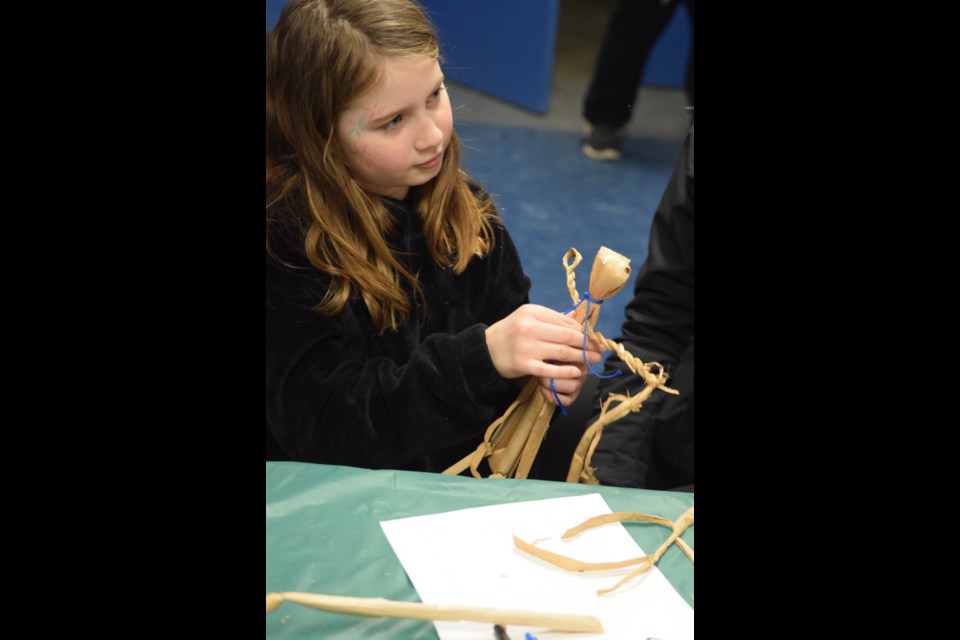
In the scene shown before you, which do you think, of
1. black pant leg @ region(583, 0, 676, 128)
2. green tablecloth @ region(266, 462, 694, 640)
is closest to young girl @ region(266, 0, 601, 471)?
green tablecloth @ region(266, 462, 694, 640)

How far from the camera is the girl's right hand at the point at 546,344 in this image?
785mm

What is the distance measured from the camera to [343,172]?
772 millimetres

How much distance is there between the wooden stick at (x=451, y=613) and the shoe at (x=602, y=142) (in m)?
0.62

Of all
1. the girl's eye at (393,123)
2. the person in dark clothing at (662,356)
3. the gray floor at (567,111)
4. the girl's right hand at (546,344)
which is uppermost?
the girl's eye at (393,123)

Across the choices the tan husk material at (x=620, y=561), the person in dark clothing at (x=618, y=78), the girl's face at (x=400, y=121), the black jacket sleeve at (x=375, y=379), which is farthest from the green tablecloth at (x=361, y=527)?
the person in dark clothing at (x=618, y=78)

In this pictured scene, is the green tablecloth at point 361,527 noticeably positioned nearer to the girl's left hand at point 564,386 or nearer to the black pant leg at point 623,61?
the girl's left hand at point 564,386

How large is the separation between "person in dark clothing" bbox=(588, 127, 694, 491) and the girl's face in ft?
1.25

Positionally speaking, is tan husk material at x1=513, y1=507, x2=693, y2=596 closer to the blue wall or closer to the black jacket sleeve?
the black jacket sleeve

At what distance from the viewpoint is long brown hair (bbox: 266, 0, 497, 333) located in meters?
0.73

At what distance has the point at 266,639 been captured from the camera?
59 cm
